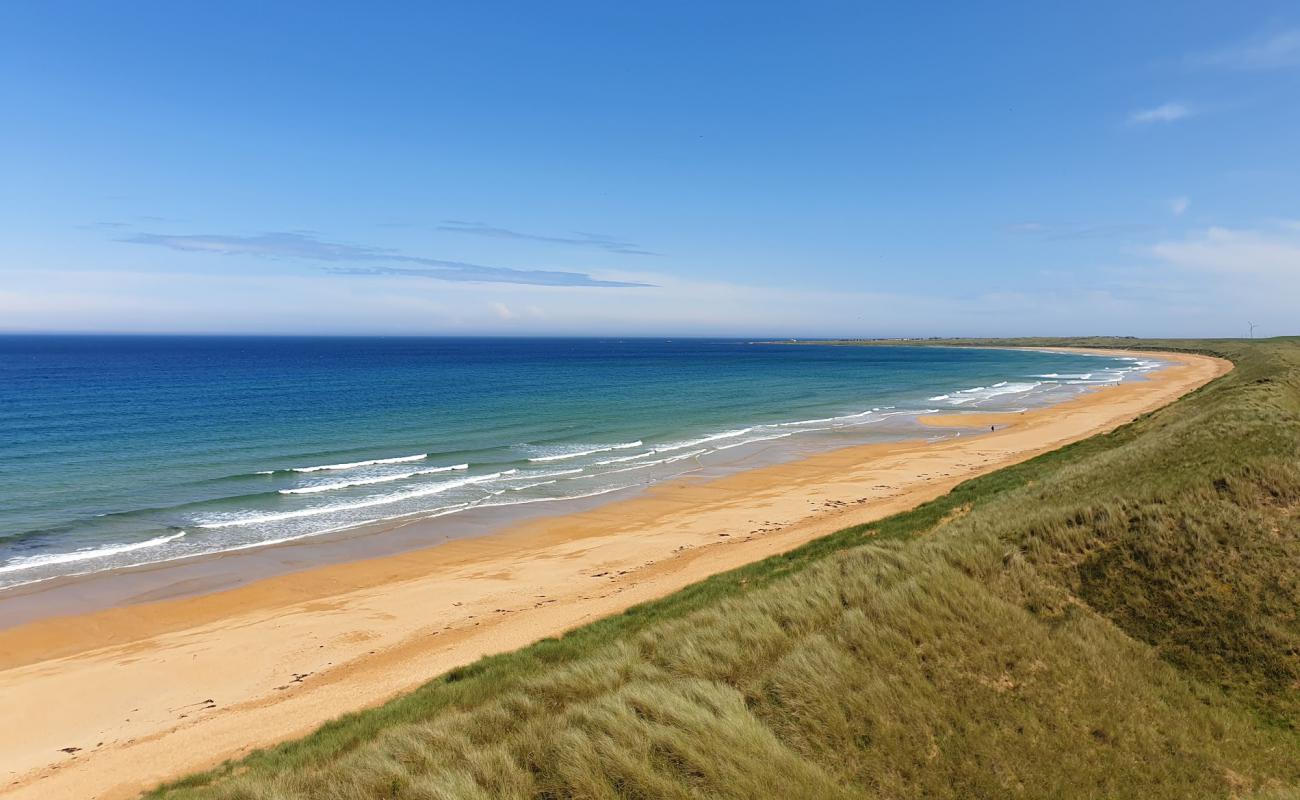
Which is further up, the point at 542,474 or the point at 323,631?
the point at 542,474

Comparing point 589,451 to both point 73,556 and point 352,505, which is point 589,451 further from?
point 73,556

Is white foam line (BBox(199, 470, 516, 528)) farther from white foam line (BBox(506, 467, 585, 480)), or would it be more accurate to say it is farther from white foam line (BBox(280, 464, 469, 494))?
white foam line (BBox(280, 464, 469, 494))

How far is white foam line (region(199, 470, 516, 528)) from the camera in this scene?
2191 centimetres

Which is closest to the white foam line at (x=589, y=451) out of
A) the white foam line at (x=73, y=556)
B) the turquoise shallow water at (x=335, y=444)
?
the turquoise shallow water at (x=335, y=444)

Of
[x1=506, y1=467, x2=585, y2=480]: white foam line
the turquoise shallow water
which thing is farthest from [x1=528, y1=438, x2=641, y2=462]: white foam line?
[x1=506, y1=467, x2=585, y2=480]: white foam line

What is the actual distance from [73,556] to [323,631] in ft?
35.7

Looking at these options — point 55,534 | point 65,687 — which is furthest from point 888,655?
point 55,534

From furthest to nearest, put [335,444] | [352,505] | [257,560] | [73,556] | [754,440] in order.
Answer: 1. [754,440]
2. [335,444]
3. [352,505]
4. [257,560]
5. [73,556]

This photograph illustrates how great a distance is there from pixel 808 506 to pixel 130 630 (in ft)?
67.5

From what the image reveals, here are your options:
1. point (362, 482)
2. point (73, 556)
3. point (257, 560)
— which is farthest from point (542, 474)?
point (73, 556)

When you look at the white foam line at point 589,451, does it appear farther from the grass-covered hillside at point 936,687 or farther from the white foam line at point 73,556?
the grass-covered hillside at point 936,687

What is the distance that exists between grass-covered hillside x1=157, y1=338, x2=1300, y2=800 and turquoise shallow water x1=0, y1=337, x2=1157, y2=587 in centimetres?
1561

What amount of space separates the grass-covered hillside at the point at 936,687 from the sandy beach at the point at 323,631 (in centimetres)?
197

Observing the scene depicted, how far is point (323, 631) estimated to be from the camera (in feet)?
46.4
